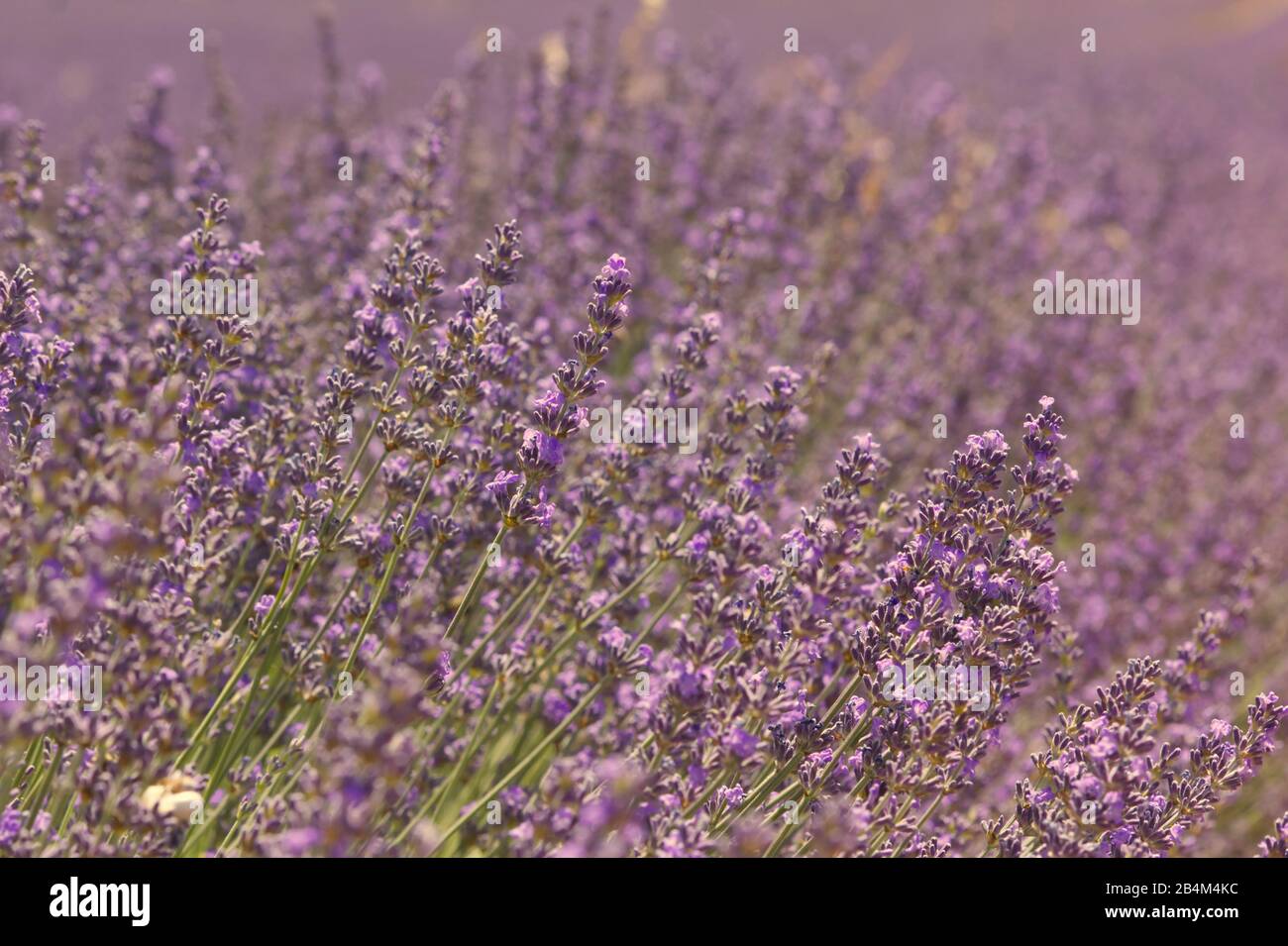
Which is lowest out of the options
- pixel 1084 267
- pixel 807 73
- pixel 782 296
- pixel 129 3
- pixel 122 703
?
pixel 122 703

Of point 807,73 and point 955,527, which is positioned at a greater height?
point 807,73

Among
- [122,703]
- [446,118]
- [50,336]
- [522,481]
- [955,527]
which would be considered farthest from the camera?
[446,118]

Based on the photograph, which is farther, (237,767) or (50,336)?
(50,336)
